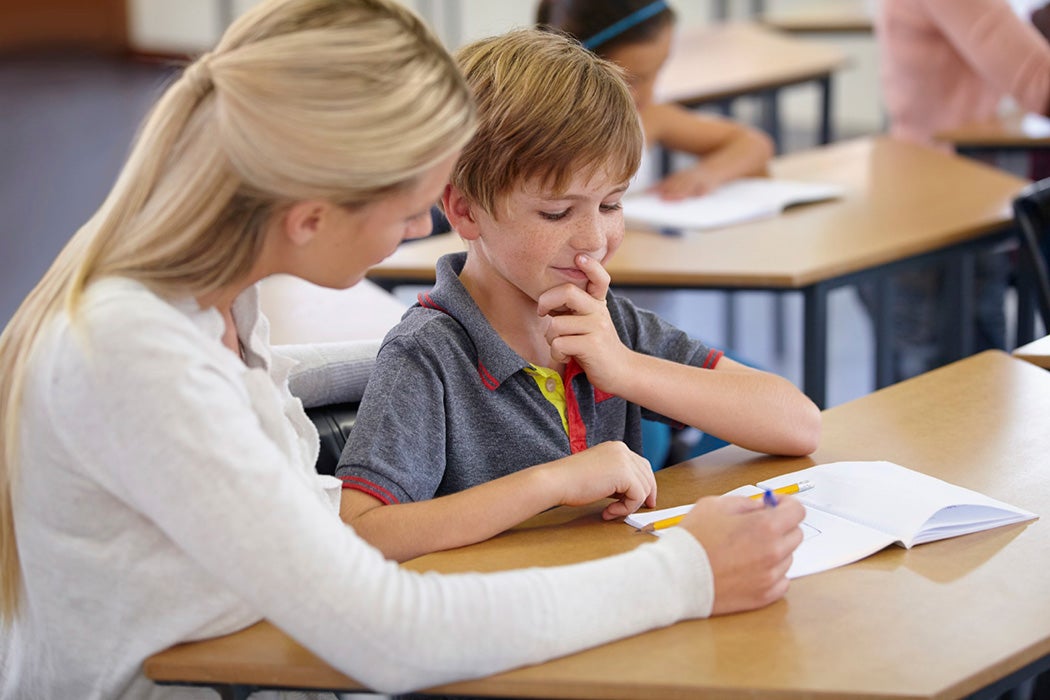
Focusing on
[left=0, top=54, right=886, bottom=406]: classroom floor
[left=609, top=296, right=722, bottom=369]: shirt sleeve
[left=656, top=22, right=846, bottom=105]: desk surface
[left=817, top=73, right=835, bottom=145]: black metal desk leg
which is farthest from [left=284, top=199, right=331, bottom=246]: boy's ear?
[left=817, top=73, right=835, bottom=145]: black metal desk leg

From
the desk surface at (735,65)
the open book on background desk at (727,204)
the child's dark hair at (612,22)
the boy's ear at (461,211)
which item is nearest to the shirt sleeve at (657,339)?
the boy's ear at (461,211)

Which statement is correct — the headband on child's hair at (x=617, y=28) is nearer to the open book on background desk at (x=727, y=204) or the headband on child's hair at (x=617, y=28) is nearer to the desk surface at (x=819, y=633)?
the open book on background desk at (x=727, y=204)

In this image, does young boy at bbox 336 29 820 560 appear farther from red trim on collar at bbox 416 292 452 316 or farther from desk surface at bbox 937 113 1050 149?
desk surface at bbox 937 113 1050 149

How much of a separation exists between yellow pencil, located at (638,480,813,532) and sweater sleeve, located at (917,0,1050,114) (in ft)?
7.06

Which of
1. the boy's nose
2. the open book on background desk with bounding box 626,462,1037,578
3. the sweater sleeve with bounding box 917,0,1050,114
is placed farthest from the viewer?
the sweater sleeve with bounding box 917,0,1050,114

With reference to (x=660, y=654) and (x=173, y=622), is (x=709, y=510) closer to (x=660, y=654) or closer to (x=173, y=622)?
(x=660, y=654)

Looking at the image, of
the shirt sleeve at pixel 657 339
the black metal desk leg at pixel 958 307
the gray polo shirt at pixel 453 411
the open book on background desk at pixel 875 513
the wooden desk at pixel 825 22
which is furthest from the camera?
the wooden desk at pixel 825 22

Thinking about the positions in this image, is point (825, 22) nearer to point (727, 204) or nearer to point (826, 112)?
point (826, 112)

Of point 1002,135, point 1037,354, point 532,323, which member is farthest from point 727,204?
point 532,323

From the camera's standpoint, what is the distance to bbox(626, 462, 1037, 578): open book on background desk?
121 centimetres

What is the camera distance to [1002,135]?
10.6 feet

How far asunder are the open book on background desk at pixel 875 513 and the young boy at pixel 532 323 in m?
0.11

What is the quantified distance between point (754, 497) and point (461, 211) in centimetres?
46

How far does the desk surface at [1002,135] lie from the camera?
3172mm
